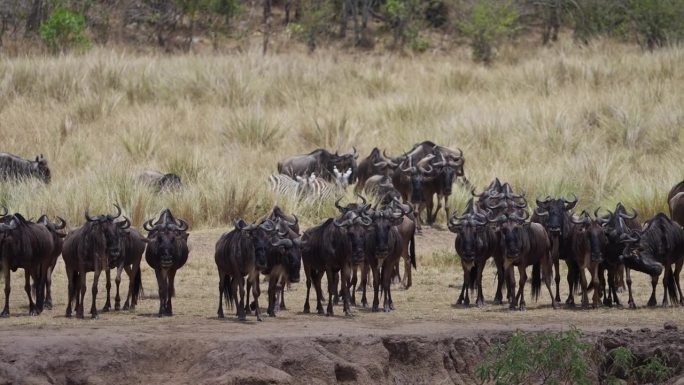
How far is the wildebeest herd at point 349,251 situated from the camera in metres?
13.8

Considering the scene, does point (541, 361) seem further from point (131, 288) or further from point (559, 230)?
point (131, 288)

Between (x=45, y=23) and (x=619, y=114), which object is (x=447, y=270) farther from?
(x=45, y=23)

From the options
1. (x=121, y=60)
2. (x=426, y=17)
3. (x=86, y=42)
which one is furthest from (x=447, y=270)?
(x=426, y=17)

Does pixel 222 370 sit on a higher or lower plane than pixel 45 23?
lower

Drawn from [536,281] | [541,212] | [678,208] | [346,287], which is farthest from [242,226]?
[678,208]

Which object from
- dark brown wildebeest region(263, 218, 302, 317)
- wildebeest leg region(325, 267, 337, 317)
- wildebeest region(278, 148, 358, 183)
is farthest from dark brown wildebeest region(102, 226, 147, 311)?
wildebeest region(278, 148, 358, 183)

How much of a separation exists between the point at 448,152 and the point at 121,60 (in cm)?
1095

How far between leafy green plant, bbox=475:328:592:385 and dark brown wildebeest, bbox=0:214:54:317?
5046 millimetres

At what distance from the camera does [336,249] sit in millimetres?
14320

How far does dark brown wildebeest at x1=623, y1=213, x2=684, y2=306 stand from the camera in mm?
15094

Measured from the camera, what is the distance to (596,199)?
74.3ft

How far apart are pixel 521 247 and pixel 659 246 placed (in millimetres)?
1631

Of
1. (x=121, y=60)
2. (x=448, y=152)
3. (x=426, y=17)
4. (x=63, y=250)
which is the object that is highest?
(x=426, y=17)

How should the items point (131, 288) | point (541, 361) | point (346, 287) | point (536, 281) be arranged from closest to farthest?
point (541, 361)
point (346, 287)
point (131, 288)
point (536, 281)
